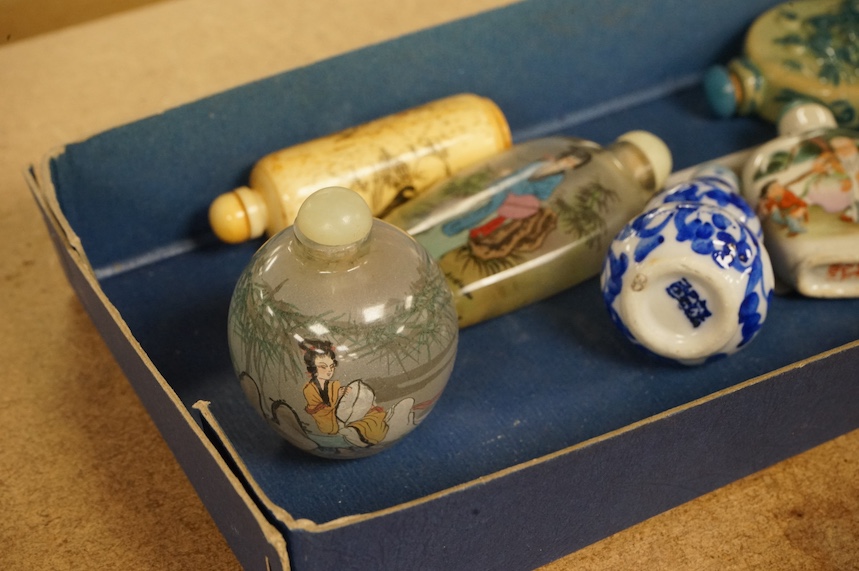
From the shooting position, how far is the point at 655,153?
0.65 meters

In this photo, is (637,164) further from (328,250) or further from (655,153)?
(328,250)

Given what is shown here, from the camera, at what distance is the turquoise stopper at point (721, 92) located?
2.47 feet

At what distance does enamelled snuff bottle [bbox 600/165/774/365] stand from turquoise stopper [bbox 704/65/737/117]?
22cm

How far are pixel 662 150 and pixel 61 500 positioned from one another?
413mm

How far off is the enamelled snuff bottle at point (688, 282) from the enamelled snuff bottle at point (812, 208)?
6 centimetres

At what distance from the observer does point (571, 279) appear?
0.62m

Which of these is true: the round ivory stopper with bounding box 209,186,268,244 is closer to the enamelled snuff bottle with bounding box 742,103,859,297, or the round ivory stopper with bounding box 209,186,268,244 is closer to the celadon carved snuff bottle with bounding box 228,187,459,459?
the celadon carved snuff bottle with bounding box 228,187,459,459

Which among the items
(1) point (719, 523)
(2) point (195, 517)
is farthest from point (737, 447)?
(2) point (195, 517)

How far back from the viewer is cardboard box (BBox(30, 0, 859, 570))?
0.45 m

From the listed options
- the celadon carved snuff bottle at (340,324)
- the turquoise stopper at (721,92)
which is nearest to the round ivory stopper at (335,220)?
the celadon carved snuff bottle at (340,324)

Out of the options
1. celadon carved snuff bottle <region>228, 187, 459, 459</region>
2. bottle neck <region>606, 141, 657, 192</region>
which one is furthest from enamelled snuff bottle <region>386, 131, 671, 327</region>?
celadon carved snuff bottle <region>228, 187, 459, 459</region>

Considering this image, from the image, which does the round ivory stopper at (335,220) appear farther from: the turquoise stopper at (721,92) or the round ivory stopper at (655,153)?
the turquoise stopper at (721,92)

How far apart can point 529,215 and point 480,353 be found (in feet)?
0.29

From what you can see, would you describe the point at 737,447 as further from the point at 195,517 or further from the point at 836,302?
the point at 195,517
